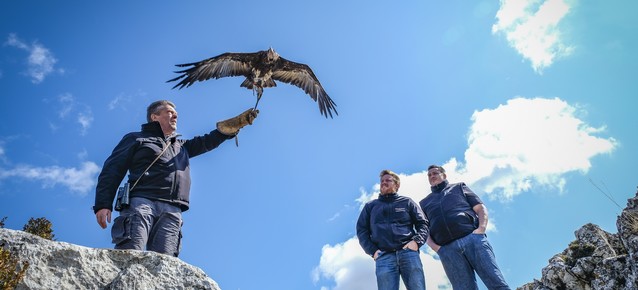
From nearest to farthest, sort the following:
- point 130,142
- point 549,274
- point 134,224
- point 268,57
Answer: point 134,224, point 130,142, point 268,57, point 549,274

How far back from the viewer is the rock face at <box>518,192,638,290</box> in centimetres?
660

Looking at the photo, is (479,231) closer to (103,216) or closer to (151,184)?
(151,184)

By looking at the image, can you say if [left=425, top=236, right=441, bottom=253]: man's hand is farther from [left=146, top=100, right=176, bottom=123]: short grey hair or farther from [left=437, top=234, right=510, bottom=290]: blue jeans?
[left=146, top=100, right=176, bottom=123]: short grey hair

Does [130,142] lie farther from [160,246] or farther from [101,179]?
[160,246]

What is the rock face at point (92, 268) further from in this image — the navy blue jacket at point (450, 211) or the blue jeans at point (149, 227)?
the navy blue jacket at point (450, 211)

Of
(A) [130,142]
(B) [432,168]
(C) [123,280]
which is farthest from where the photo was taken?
(B) [432,168]

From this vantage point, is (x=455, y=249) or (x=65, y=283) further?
(x=455, y=249)

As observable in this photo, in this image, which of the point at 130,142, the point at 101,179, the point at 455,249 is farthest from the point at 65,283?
the point at 455,249

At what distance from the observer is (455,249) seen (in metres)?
5.04

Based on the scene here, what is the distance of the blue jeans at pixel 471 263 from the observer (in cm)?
470

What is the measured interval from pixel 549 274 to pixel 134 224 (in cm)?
1113

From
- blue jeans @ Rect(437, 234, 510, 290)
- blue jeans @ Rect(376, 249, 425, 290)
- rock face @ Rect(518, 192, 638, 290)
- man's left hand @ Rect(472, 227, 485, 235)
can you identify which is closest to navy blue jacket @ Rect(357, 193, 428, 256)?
blue jeans @ Rect(376, 249, 425, 290)

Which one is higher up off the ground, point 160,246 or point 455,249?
point 455,249

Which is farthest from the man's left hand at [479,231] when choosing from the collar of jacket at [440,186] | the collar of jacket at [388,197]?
the collar of jacket at [388,197]
